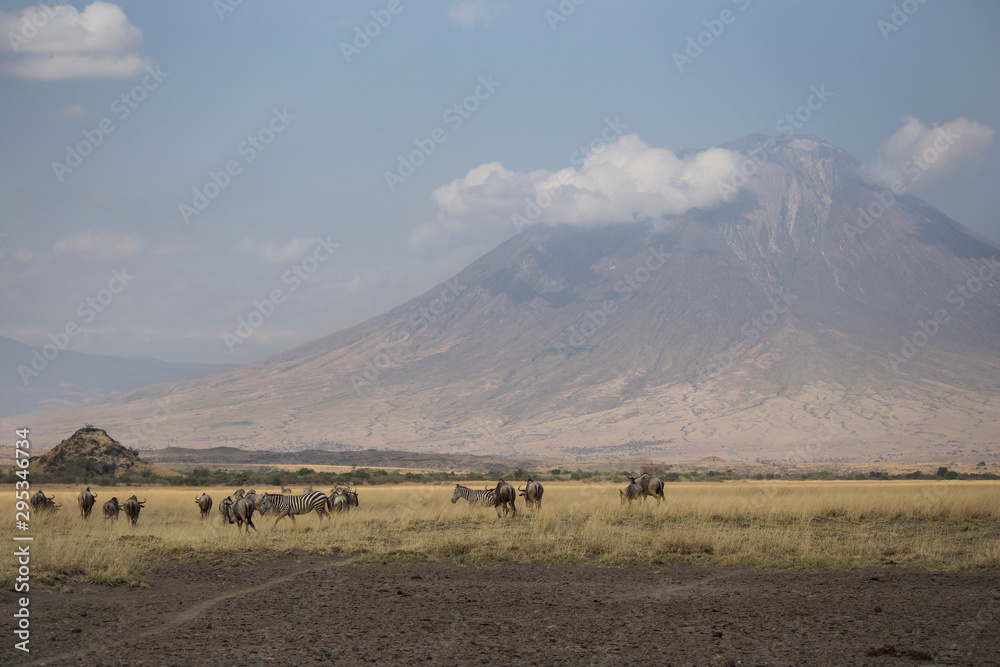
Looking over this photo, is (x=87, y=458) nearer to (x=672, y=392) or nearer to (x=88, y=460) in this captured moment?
(x=88, y=460)

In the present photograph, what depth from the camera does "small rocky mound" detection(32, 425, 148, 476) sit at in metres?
45.5

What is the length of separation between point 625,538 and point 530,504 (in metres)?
7.86

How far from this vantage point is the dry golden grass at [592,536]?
13.3 meters

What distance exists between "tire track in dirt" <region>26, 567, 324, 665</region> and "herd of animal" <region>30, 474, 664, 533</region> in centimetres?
624

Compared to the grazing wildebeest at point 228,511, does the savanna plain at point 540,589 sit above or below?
below

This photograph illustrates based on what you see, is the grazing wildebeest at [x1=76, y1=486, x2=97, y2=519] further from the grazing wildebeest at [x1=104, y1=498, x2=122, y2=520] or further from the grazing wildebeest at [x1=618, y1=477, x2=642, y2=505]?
the grazing wildebeest at [x1=618, y1=477, x2=642, y2=505]

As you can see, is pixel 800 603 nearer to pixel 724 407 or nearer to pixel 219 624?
pixel 219 624

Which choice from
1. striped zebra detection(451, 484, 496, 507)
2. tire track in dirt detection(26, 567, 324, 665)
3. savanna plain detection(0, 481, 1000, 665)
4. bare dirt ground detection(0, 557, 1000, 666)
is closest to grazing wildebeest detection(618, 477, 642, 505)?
savanna plain detection(0, 481, 1000, 665)

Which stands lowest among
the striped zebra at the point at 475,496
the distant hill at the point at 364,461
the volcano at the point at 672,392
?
the distant hill at the point at 364,461

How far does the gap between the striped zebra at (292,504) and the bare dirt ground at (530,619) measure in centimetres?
769

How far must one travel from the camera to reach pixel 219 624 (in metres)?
9.62

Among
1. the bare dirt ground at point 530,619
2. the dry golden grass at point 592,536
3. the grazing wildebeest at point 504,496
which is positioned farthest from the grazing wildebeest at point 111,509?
the bare dirt ground at point 530,619

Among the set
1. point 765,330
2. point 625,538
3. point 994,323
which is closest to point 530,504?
point 625,538

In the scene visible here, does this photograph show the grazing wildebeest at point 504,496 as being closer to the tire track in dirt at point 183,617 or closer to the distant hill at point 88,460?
the tire track in dirt at point 183,617
